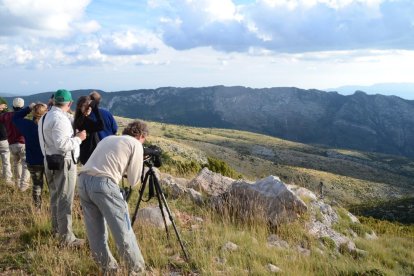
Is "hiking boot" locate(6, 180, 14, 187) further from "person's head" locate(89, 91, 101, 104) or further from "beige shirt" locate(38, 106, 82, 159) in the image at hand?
"beige shirt" locate(38, 106, 82, 159)

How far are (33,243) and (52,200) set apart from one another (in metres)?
0.79

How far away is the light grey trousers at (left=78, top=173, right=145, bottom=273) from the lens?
505 centimetres

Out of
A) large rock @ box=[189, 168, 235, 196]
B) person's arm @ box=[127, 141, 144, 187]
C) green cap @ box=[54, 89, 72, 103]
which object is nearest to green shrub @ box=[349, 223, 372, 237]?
large rock @ box=[189, 168, 235, 196]

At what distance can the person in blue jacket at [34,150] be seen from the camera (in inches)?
324

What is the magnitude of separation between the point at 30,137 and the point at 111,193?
13.8 ft

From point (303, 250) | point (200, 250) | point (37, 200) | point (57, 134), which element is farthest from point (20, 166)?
point (303, 250)

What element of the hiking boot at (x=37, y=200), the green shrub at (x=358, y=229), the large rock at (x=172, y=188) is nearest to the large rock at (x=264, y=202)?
the large rock at (x=172, y=188)

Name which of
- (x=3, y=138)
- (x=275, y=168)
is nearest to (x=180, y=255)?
(x=3, y=138)

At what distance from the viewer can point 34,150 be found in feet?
27.2

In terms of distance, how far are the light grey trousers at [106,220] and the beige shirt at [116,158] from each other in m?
0.10

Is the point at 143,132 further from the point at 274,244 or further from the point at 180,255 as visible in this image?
the point at 274,244

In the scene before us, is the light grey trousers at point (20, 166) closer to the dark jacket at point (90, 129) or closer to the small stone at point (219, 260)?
the dark jacket at point (90, 129)

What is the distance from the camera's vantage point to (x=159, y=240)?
266 inches

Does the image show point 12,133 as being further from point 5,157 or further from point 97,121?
point 97,121
